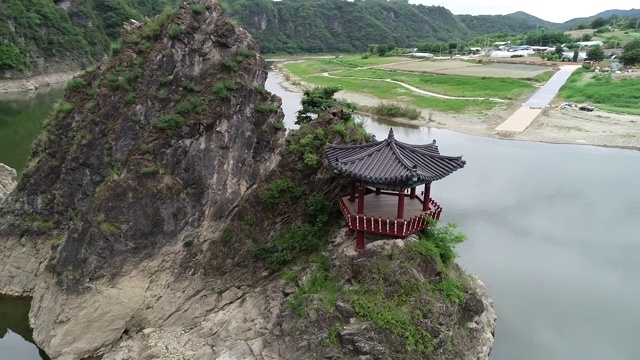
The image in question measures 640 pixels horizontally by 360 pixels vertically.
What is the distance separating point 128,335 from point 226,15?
15.8 metres

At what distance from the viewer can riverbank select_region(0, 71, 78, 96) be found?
3809 inches

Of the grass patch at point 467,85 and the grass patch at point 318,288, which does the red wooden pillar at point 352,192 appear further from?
the grass patch at point 467,85

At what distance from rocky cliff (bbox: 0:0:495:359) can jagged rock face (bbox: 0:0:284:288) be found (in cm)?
6

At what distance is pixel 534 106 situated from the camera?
84188mm

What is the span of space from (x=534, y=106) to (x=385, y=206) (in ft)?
239

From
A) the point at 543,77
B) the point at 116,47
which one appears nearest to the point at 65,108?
the point at 116,47

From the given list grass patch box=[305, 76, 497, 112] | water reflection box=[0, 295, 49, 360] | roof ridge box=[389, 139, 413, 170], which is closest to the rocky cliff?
water reflection box=[0, 295, 49, 360]

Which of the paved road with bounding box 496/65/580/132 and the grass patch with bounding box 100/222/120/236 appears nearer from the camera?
the grass patch with bounding box 100/222/120/236

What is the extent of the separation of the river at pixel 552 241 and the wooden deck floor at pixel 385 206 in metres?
7.95

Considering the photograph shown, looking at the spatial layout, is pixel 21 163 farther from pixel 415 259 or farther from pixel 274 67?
pixel 274 67

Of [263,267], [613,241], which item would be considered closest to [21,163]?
[263,267]

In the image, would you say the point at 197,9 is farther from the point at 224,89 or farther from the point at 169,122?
the point at 169,122

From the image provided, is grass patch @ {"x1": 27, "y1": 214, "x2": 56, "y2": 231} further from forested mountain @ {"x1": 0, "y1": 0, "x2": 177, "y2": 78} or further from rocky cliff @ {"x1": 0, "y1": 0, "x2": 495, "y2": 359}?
forested mountain @ {"x1": 0, "y1": 0, "x2": 177, "y2": 78}

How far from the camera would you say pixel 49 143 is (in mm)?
25297
